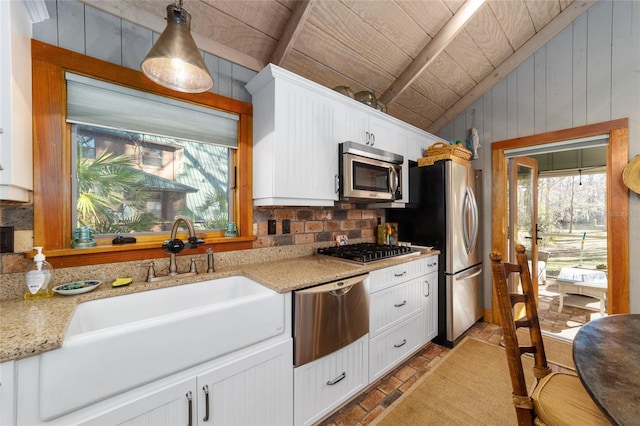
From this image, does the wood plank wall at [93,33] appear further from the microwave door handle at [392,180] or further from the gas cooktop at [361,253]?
the microwave door handle at [392,180]

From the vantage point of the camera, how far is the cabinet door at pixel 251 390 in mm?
1116

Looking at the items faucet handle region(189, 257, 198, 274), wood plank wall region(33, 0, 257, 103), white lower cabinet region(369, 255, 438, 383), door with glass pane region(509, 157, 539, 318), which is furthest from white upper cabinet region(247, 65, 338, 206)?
door with glass pane region(509, 157, 539, 318)

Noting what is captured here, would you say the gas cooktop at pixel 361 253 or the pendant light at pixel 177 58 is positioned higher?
the pendant light at pixel 177 58

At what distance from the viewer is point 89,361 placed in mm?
866

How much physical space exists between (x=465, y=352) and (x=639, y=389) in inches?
74.7

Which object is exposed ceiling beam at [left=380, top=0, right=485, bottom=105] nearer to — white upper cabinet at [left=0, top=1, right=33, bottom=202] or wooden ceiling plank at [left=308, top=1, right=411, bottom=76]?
→ wooden ceiling plank at [left=308, top=1, right=411, bottom=76]

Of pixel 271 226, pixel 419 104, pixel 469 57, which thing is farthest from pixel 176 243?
pixel 469 57

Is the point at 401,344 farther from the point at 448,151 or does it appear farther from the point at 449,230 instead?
the point at 448,151

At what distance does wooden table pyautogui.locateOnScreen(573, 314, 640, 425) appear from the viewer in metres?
0.65

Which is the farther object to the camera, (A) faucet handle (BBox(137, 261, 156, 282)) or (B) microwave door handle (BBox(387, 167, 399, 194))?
(B) microwave door handle (BBox(387, 167, 399, 194))

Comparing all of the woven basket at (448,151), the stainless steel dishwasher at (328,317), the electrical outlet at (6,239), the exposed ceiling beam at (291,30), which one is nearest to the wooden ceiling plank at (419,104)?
the woven basket at (448,151)

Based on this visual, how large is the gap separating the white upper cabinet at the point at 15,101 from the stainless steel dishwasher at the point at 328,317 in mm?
1303

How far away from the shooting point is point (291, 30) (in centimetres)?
183

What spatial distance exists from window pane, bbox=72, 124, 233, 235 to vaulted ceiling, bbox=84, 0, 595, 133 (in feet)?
2.28
